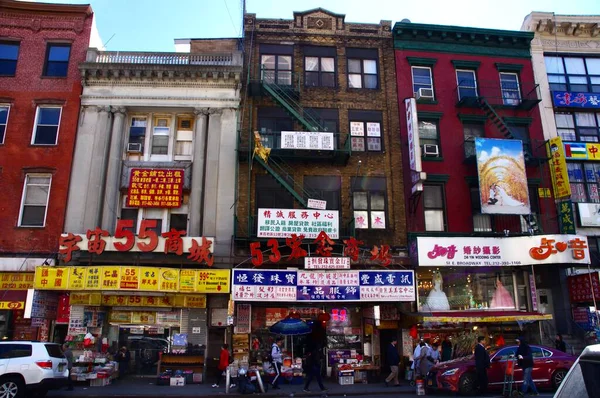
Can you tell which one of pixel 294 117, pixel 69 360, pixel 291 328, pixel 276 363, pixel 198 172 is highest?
pixel 294 117

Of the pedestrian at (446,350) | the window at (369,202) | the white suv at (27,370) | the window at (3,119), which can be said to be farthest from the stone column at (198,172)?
the pedestrian at (446,350)

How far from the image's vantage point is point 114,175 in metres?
21.6

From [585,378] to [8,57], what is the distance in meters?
27.0

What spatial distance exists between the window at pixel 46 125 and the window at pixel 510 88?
22493 millimetres

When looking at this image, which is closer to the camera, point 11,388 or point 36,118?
point 11,388

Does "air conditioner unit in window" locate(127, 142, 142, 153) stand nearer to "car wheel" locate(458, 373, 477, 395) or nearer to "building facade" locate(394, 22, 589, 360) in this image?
"building facade" locate(394, 22, 589, 360)

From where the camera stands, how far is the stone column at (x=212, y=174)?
21.1 metres

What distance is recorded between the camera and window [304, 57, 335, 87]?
→ 80.1 feet

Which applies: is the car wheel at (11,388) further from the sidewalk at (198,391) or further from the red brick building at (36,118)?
the red brick building at (36,118)

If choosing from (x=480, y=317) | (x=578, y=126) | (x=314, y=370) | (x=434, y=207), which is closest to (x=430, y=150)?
(x=434, y=207)

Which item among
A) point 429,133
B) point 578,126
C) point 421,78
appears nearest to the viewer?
point 429,133

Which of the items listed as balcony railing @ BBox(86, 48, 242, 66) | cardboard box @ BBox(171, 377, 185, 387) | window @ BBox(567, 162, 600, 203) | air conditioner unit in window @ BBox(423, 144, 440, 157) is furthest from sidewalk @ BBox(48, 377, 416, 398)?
balcony railing @ BBox(86, 48, 242, 66)

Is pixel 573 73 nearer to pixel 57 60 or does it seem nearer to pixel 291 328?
pixel 291 328

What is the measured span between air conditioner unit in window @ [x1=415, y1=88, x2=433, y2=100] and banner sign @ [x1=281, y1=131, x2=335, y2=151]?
574cm
